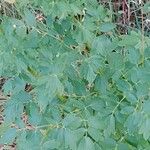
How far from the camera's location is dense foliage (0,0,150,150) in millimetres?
1328

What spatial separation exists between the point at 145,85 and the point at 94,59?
0.59ft

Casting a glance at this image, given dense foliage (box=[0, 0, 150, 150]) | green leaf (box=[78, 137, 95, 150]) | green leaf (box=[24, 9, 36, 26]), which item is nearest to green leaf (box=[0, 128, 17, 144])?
dense foliage (box=[0, 0, 150, 150])

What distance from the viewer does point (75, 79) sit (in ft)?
4.73

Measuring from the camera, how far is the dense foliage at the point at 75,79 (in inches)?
52.3

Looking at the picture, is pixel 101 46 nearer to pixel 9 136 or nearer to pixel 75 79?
pixel 75 79

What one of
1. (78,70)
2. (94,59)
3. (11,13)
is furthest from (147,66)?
(11,13)

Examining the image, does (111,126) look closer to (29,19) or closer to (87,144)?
(87,144)

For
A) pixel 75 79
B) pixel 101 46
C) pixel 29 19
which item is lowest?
pixel 75 79

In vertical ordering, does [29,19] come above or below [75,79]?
above

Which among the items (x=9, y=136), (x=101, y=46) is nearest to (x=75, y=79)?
(x=101, y=46)

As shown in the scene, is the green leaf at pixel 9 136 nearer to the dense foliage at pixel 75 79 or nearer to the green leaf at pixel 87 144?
the dense foliage at pixel 75 79

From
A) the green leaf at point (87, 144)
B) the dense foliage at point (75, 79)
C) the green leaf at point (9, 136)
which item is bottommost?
the green leaf at point (87, 144)

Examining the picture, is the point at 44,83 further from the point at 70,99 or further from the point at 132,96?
the point at 132,96

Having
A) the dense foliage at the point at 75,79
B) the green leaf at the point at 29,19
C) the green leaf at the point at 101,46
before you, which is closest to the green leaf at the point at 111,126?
the dense foliage at the point at 75,79
